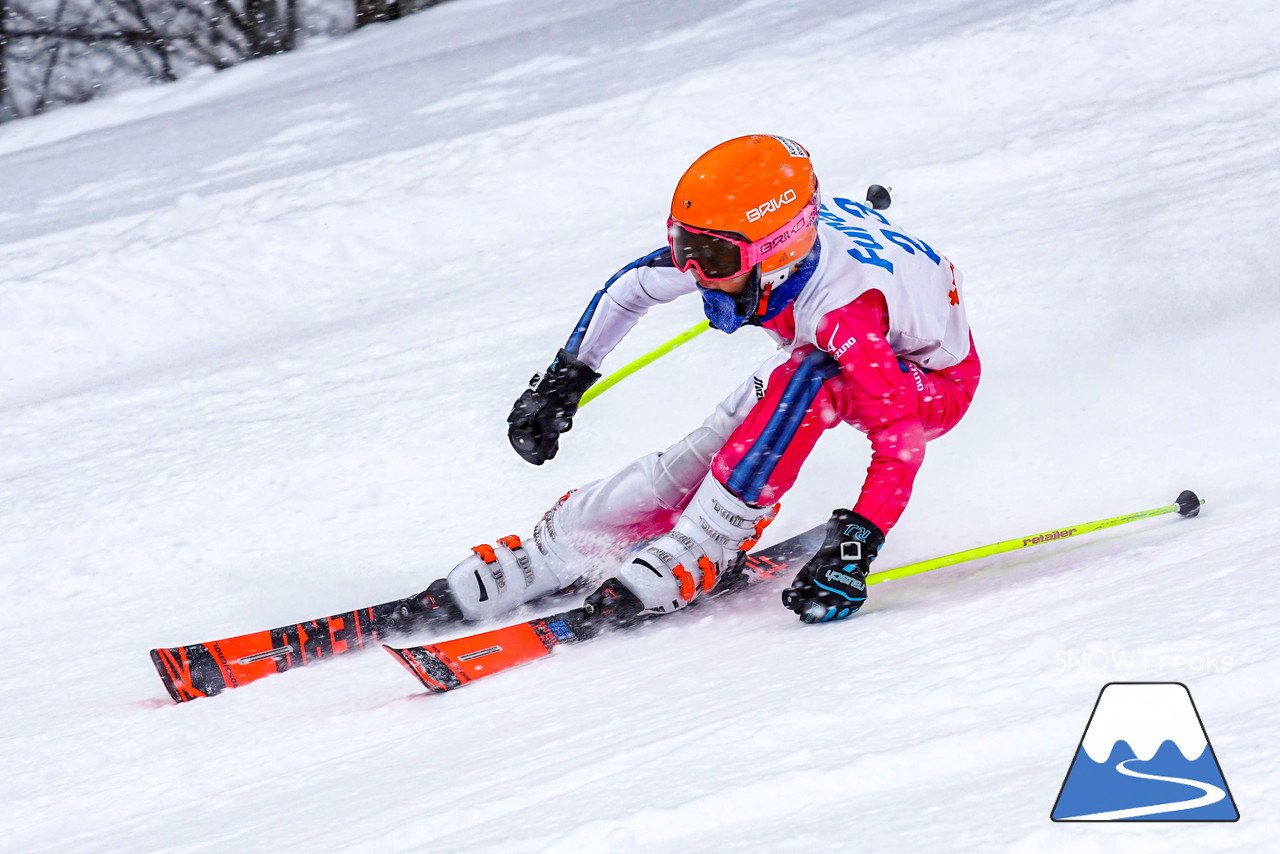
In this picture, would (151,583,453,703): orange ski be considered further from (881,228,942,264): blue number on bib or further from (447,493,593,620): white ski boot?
(881,228,942,264): blue number on bib

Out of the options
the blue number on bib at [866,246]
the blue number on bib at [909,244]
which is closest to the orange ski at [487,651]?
the blue number on bib at [866,246]

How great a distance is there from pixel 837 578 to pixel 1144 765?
41.0 inches

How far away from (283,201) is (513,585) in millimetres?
3645

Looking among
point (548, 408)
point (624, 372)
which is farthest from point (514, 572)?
point (624, 372)

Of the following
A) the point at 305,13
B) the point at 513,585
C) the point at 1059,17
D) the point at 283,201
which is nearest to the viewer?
the point at 513,585

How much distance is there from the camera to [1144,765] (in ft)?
5.20

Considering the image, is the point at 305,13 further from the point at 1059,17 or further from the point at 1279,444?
the point at 1279,444

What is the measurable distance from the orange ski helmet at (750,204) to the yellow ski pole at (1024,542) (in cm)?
83

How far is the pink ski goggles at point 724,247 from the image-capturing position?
2658mm

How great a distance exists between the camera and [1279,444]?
3.59 meters

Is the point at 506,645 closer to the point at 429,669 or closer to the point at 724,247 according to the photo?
the point at 429,669

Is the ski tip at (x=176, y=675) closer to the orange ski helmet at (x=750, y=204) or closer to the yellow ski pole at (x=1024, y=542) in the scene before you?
the orange ski helmet at (x=750, y=204)

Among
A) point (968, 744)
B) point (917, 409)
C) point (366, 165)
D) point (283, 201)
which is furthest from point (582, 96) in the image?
point (968, 744)

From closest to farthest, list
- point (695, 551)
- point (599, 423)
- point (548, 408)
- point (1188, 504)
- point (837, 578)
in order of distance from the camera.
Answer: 1. point (837, 578)
2. point (695, 551)
3. point (1188, 504)
4. point (548, 408)
5. point (599, 423)
